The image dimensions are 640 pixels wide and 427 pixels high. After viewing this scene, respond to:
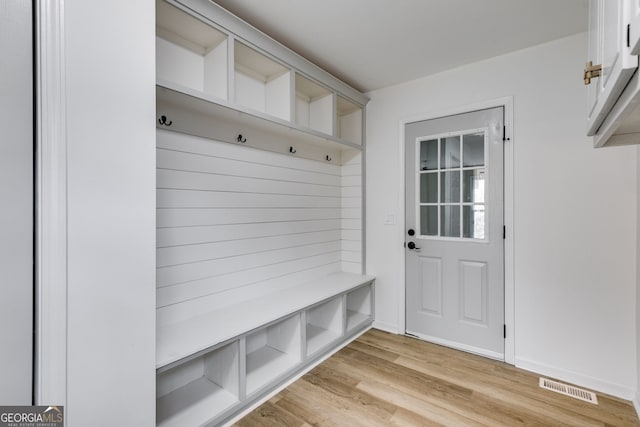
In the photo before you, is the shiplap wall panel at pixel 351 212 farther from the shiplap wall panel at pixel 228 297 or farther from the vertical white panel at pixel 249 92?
the vertical white panel at pixel 249 92

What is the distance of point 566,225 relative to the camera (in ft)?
7.30

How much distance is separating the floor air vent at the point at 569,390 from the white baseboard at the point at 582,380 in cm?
6

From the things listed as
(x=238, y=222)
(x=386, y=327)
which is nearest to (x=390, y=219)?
(x=386, y=327)

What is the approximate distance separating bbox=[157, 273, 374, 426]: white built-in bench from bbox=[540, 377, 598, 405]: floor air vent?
1543 millimetres

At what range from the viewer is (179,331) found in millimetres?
1819

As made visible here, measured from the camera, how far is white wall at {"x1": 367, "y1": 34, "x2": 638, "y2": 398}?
2.04 metres

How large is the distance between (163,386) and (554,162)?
3.23m

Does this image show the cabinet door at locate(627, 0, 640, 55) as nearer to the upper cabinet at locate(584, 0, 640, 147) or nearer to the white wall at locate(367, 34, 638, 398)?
the upper cabinet at locate(584, 0, 640, 147)

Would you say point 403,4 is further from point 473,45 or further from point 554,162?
point 554,162

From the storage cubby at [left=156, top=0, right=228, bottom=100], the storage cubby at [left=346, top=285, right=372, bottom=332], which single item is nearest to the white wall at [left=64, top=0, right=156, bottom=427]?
the storage cubby at [left=156, top=0, right=228, bottom=100]

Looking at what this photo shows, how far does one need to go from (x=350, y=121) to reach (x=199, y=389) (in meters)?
2.88
